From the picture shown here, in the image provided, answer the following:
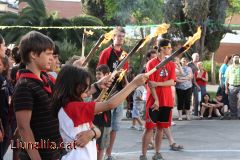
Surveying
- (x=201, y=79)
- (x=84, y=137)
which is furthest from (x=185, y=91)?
(x=84, y=137)

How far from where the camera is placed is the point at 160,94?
7.32m

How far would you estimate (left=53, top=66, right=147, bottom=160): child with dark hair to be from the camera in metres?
3.37

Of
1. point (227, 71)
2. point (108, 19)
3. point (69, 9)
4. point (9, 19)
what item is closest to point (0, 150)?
point (227, 71)

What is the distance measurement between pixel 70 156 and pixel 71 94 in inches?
17.2

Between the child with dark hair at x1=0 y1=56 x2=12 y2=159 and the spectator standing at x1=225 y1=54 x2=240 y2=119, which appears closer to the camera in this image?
the child with dark hair at x1=0 y1=56 x2=12 y2=159

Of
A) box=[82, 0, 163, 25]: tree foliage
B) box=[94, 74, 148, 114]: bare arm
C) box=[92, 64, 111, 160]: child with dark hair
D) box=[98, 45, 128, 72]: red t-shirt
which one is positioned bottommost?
box=[92, 64, 111, 160]: child with dark hair

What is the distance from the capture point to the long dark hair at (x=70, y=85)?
3.39m

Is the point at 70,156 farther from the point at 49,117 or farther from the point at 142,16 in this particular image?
the point at 142,16

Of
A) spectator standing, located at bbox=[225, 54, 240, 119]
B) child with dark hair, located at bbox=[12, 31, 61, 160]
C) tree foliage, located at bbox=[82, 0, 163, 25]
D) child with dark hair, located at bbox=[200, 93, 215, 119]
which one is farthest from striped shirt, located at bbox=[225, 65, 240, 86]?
tree foliage, located at bbox=[82, 0, 163, 25]

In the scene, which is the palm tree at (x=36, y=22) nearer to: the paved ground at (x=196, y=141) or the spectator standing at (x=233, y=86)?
the spectator standing at (x=233, y=86)

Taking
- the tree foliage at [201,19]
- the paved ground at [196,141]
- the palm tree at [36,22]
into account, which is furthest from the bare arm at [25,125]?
the tree foliage at [201,19]

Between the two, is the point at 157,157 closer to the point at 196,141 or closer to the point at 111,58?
the point at 111,58

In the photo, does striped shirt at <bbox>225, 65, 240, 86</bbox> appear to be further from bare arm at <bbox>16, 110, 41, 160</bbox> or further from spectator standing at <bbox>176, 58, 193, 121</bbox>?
bare arm at <bbox>16, 110, 41, 160</bbox>

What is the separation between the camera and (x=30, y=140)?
3.41 meters
